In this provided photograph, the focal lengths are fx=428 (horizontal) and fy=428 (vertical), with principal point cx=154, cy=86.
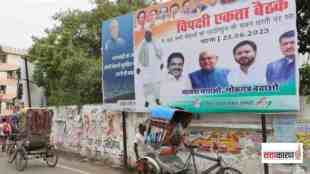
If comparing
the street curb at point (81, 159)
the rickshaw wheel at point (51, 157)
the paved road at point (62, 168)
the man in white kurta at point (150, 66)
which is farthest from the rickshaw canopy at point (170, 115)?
the rickshaw wheel at point (51, 157)

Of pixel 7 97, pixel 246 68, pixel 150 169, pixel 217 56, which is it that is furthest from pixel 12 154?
pixel 7 97

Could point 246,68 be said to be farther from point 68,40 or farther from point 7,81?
point 7,81

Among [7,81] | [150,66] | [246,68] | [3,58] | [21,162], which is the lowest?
[21,162]

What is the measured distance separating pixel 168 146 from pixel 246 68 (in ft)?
7.93

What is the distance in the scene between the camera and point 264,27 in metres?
8.82

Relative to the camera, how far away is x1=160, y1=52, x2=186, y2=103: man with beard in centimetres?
1084

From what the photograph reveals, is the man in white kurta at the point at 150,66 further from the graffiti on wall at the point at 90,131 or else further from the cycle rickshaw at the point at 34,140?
the cycle rickshaw at the point at 34,140

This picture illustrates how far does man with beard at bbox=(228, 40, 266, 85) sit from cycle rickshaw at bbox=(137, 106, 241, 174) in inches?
54.5

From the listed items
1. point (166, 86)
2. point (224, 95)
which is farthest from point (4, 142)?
point (224, 95)

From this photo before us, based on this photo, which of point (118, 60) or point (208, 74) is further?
point (118, 60)

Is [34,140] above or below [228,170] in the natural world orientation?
above

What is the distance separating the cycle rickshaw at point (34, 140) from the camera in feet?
42.3

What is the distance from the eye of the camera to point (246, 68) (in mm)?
9242

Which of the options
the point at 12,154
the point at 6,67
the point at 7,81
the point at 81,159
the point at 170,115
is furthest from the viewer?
the point at 6,67
